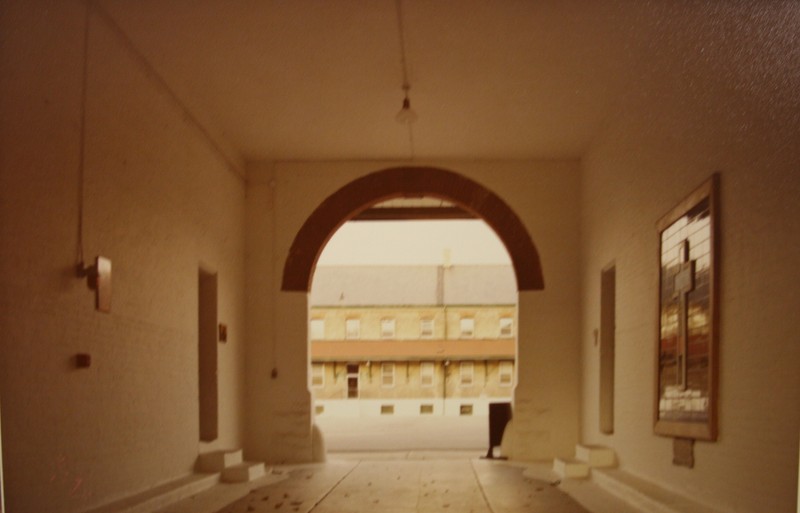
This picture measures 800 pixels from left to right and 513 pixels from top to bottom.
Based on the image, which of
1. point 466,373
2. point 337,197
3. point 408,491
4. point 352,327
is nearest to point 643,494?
point 408,491

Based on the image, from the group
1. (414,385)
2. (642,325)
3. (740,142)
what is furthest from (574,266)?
(414,385)

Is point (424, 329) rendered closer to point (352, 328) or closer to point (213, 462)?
point (352, 328)

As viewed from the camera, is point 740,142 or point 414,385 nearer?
point 740,142

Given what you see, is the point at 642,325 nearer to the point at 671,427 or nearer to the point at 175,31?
the point at 671,427

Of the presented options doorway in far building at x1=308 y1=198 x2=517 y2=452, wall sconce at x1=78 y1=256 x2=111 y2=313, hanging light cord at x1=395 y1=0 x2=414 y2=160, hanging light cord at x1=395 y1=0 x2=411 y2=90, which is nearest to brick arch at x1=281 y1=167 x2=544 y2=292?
hanging light cord at x1=395 y1=0 x2=414 y2=160

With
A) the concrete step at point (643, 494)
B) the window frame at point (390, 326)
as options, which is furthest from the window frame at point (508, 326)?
the concrete step at point (643, 494)

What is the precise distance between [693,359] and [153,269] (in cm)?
454

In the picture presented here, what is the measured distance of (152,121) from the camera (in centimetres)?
686

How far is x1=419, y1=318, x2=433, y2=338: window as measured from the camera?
31.3 meters

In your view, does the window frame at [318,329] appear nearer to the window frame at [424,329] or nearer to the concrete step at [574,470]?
the window frame at [424,329]

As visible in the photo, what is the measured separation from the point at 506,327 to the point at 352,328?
6264 millimetres

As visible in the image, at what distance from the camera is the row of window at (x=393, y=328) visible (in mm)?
31203

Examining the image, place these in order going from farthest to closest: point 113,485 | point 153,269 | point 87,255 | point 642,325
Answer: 1. point 642,325
2. point 153,269
3. point 113,485
4. point 87,255

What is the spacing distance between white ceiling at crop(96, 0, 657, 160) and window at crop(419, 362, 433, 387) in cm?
2174
